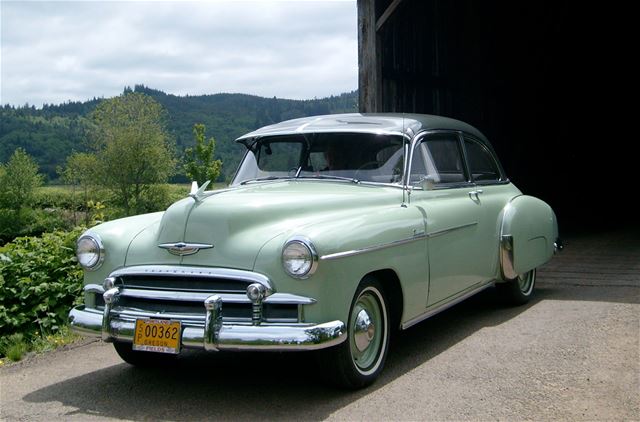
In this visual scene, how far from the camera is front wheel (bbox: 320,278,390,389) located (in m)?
4.32

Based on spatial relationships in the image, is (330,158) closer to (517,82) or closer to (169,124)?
(517,82)

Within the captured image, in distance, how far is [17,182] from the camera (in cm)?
8662

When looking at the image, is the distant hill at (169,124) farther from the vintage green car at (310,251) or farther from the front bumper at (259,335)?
the front bumper at (259,335)

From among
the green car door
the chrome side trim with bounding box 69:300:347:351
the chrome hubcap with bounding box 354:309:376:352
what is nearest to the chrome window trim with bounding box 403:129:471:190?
→ the green car door

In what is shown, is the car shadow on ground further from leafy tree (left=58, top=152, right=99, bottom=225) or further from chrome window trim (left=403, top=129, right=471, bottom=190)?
leafy tree (left=58, top=152, right=99, bottom=225)

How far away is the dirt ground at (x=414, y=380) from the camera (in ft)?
13.7

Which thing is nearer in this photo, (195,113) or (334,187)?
(334,187)

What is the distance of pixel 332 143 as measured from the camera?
5629mm

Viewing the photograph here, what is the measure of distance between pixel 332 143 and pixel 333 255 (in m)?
1.63

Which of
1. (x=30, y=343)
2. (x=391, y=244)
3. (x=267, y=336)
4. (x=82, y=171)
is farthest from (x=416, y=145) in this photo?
(x=82, y=171)

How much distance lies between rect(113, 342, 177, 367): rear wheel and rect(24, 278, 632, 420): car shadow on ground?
60mm

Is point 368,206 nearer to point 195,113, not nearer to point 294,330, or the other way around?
point 294,330

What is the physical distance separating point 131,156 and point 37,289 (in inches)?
3370

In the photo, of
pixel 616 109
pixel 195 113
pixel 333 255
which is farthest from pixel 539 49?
pixel 195 113
